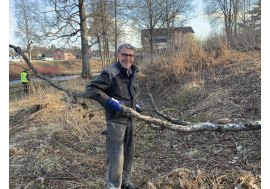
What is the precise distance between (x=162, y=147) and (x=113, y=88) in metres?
2.27

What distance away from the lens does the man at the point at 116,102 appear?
2225 mm

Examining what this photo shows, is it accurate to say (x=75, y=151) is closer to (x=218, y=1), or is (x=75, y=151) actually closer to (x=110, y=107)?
(x=110, y=107)

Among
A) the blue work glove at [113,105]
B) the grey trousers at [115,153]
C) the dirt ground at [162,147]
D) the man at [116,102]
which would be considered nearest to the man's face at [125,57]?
the man at [116,102]

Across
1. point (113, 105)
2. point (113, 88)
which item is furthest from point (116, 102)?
point (113, 88)

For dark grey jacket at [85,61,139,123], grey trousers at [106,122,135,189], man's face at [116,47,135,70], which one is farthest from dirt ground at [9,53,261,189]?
man's face at [116,47,135,70]

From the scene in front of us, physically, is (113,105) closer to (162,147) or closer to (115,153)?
(115,153)

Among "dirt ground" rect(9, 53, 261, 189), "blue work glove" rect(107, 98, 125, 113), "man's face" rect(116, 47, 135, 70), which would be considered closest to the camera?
"blue work glove" rect(107, 98, 125, 113)

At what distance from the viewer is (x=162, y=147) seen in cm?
393

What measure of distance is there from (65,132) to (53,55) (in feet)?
243

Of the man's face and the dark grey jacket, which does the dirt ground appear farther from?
the man's face

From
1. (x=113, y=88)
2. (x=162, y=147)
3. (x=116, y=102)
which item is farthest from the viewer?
(x=162, y=147)

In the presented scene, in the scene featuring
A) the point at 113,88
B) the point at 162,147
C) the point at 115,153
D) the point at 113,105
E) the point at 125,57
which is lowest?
the point at 162,147

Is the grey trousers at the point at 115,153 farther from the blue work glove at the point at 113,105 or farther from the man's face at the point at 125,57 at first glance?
the man's face at the point at 125,57

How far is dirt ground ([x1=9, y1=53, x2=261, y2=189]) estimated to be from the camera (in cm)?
259
